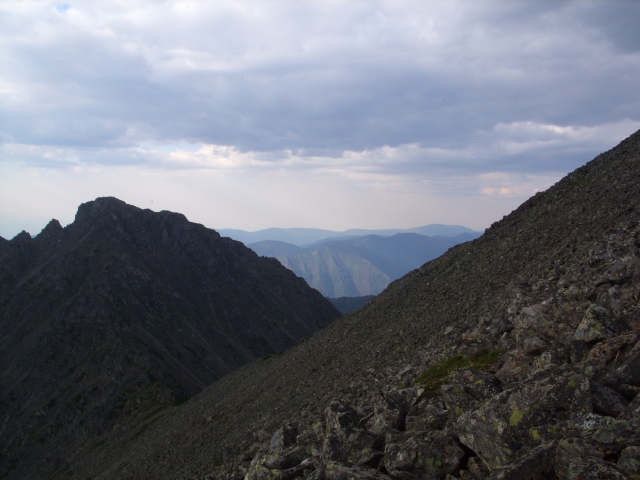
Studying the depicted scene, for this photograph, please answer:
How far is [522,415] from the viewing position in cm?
1491

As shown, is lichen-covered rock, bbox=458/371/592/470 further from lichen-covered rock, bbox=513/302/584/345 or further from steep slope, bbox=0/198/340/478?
steep slope, bbox=0/198/340/478

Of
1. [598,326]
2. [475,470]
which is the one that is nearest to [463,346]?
[598,326]

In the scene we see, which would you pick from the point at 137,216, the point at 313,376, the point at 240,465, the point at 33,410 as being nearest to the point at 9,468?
the point at 33,410

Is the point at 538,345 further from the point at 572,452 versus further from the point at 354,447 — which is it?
the point at 354,447

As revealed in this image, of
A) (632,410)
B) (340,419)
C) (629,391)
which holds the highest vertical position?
(629,391)

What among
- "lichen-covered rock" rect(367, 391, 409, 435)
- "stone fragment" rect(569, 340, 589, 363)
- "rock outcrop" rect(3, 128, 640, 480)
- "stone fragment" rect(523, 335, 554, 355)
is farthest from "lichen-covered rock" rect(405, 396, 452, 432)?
"stone fragment" rect(569, 340, 589, 363)

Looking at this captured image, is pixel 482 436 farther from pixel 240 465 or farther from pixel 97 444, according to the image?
pixel 97 444

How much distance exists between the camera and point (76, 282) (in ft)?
472

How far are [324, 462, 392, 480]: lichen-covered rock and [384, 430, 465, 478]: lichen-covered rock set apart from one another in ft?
1.64

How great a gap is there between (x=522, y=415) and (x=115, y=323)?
438 ft

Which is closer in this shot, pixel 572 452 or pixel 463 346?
pixel 572 452

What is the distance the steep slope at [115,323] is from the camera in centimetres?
10300

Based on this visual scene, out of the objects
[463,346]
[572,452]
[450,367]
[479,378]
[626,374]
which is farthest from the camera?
[463,346]

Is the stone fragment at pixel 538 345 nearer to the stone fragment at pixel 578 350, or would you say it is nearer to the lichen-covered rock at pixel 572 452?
the stone fragment at pixel 578 350
